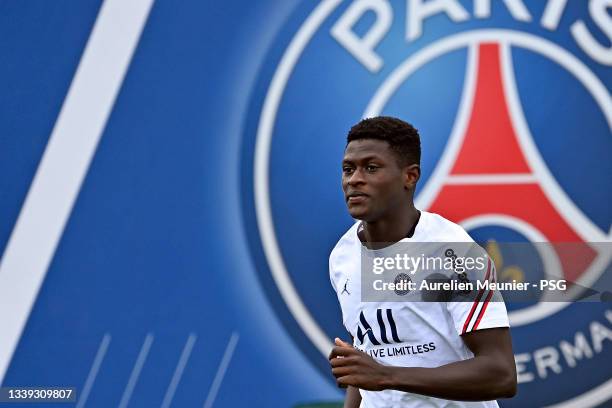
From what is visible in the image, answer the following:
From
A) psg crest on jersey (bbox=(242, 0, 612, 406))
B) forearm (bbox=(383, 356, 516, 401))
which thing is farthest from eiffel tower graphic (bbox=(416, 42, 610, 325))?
forearm (bbox=(383, 356, 516, 401))

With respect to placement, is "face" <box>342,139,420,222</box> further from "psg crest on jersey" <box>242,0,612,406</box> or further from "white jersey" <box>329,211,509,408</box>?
"psg crest on jersey" <box>242,0,612,406</box>

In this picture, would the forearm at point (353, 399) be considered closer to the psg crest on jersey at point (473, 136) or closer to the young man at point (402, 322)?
the young man at point (402, 322)

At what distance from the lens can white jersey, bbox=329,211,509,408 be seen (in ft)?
6.82

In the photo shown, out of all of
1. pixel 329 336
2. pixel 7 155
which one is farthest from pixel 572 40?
pixel 7 155

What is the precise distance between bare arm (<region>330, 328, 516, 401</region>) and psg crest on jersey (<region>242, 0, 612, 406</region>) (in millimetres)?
922

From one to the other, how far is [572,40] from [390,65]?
1.83 ft

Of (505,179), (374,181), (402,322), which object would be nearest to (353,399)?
(402,322)

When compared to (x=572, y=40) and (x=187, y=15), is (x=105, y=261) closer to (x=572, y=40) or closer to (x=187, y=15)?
(x=187, y=15)

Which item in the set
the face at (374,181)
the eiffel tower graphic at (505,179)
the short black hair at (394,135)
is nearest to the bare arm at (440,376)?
the face at (374,181)

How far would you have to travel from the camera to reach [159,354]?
3.02 m

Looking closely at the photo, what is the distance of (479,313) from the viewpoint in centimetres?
205

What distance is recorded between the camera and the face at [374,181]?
2.23m

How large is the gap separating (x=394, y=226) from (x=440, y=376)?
16.3 inches

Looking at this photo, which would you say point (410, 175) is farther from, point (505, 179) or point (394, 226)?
point (505, 179)
